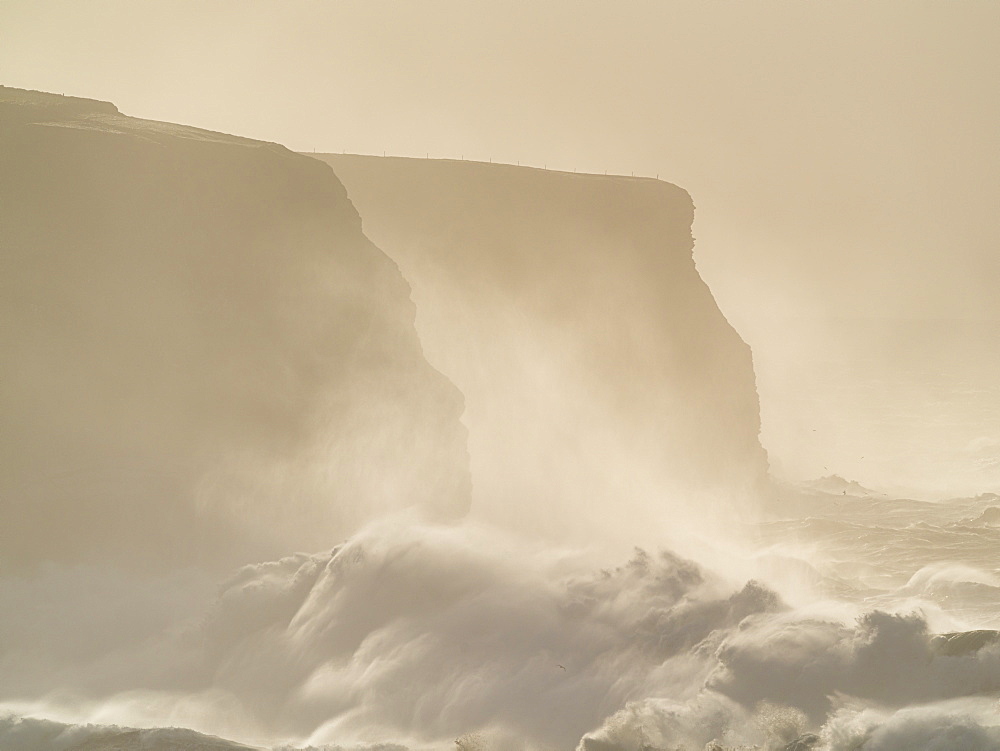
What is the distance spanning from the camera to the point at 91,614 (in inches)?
848

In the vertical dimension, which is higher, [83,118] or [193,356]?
[83,118]

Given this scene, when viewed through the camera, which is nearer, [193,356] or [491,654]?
[491,654]

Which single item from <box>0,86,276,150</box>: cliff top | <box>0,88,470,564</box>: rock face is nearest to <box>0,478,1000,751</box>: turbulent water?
<box>0,88,470,564</box>: rock face

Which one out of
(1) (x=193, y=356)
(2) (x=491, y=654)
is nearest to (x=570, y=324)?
(1) (x=193, y=356)

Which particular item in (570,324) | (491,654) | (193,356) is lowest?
(491,654)

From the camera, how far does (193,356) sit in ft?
82.7

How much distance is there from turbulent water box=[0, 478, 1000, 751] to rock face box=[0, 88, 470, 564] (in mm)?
2148

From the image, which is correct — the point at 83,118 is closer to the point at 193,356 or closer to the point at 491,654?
the point at 193,356

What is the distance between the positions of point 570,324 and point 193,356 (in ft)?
53.2

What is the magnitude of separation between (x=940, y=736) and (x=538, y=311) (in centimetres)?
2451

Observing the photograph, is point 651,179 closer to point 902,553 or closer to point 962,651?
point 902,553

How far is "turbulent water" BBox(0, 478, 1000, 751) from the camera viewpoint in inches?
610

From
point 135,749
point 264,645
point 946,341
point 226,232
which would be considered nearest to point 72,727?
point 135,749

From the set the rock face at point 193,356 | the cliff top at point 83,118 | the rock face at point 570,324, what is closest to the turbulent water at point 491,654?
the rock face at point 193,356
